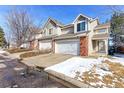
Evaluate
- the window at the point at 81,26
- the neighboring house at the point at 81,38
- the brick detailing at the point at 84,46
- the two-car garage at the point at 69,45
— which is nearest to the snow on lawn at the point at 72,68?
the brick detailing at the point at 84,46

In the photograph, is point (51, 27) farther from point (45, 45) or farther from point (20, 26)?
point (20, 26)

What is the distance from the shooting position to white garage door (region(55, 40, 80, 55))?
10443 mm

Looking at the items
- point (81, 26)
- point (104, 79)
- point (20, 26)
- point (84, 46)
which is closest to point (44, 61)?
point (84, 46)

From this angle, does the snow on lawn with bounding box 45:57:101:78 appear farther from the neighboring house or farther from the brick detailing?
the neighboring house

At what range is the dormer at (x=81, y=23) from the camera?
11.0 metres

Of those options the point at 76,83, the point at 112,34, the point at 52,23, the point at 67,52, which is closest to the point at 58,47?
the point at 67,52

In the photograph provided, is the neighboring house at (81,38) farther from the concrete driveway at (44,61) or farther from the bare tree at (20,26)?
the bare tree at (20,26)

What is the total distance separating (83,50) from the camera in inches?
388

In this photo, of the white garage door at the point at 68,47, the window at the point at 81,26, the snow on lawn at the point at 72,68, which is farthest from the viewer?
the window at the point at 81,26

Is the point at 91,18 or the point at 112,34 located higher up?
the point at 91,18

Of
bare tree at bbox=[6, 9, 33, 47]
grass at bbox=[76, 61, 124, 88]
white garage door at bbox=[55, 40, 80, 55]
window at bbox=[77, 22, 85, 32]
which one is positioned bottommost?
grass at bbox=[76, 61, 124, 88]

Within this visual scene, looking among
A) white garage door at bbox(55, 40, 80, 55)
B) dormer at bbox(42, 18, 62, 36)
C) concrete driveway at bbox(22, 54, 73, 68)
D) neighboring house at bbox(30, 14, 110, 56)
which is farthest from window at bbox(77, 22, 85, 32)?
concrete driveway at bbox(22, 54, 73, 68)
